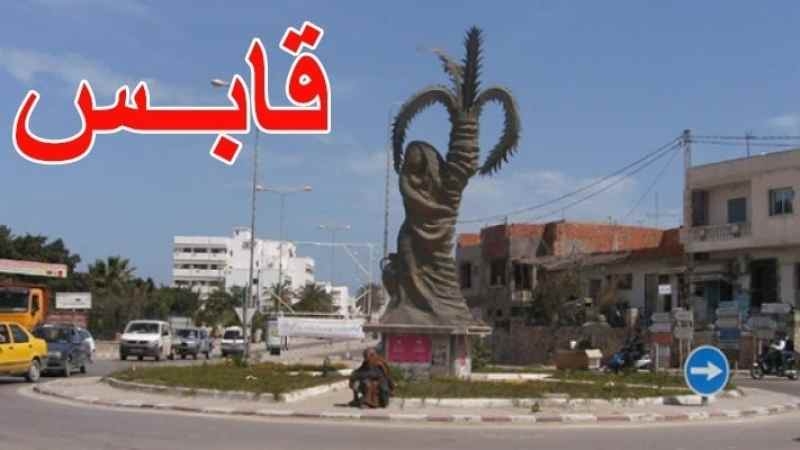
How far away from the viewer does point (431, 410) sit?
66.0 feet

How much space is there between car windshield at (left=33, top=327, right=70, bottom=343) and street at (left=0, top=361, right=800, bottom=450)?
13.1m

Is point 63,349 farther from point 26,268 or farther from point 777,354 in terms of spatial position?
point 777,354

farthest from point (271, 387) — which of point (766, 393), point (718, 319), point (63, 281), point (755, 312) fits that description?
point (63, 281)

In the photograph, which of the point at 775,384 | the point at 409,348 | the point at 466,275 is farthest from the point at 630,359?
the point at 466,275

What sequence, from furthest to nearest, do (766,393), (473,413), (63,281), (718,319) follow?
(63,281)
(718,319)
(766,393)
(473,413)

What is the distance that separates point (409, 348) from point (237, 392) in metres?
5.81

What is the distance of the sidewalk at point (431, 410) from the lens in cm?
→ 1919

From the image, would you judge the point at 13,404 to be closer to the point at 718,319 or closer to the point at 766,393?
the point at 766,393

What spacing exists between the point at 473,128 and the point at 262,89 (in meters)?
5.81

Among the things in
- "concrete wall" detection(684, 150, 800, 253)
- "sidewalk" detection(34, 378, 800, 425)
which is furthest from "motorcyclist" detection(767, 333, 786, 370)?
"sidewalk" detection(34, 378, 800, 425)

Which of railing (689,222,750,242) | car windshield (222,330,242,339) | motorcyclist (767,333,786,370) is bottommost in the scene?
car windshield (222,330,242,339)

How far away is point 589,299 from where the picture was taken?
55.8m

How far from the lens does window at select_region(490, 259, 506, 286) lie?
6350 centimetres

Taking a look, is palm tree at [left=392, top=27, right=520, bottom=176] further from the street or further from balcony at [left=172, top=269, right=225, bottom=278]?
balcony at [left=172, top=269, right=225, bottom=278]
